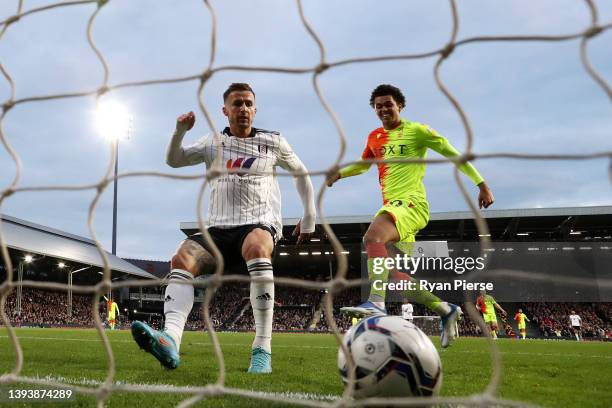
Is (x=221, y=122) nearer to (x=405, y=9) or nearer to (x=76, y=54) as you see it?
(x=76, y=54)

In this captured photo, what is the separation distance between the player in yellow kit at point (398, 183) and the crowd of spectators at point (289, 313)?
77.8 ft

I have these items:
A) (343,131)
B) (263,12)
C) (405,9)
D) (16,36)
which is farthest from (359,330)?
(16,36)

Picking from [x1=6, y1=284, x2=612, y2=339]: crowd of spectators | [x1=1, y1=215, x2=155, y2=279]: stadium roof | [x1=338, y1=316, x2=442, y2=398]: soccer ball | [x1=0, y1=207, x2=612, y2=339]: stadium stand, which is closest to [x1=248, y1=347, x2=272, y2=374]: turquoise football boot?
[x1=338, y1=316, x2=442, y2=398]: soccer ball

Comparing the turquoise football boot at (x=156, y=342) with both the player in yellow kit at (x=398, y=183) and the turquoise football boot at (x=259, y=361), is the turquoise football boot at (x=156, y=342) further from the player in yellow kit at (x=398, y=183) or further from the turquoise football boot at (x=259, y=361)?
the player in yellow kit at (x=398, y=183)

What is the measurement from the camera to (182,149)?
A: 3.68 meters

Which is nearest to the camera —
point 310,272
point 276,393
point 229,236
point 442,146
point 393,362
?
point 393,362

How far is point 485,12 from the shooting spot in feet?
7.57

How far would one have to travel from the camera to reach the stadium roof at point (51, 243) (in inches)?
1139

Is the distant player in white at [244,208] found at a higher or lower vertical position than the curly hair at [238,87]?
lower

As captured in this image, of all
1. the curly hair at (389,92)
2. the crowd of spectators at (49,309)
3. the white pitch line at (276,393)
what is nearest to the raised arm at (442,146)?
the curly hair at (389,92)

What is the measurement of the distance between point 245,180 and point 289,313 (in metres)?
31.8

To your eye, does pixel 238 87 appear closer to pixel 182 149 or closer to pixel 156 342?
pixel 182 149

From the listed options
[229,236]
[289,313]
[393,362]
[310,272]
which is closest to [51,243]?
[289,313]

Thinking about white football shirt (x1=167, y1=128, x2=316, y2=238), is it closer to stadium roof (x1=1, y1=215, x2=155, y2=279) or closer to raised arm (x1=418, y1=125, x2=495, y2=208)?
raised arm (x1=418, y1=125, x2=495, y2=208)
